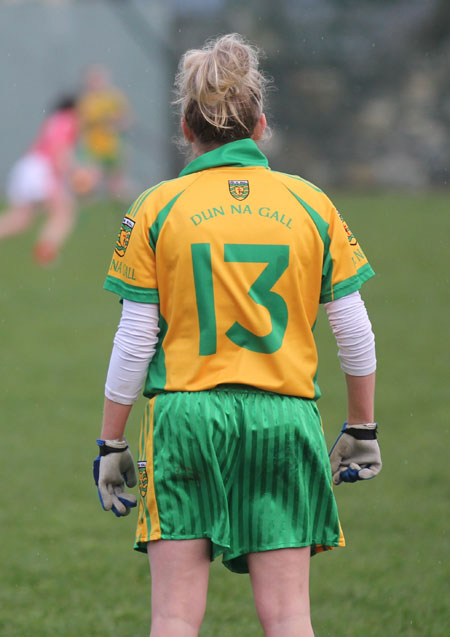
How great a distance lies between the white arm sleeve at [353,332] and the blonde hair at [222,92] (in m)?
0.45

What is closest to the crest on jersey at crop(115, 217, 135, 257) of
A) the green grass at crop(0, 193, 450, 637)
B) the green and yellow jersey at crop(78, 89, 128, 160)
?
the green grass at crop(0, 193, 450, 637)

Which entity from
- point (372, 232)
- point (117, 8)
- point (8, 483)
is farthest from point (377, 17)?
point (8, 483)

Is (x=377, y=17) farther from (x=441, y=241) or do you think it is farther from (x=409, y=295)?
(x=409, y=295)

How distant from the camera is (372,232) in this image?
555 inches

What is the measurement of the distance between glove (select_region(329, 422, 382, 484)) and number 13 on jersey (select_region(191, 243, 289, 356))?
1.13 ft

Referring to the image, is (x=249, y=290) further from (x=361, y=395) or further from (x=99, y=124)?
(x=99, y=124)

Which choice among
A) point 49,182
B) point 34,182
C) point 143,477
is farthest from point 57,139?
point 143,477

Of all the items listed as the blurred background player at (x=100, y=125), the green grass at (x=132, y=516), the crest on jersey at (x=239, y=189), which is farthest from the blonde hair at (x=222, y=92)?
the blurred background player at (x=100, y=125)

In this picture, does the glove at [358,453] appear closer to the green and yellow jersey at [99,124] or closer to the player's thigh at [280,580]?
the player's thigh at [280,580]

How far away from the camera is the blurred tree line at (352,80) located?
21.3 metres

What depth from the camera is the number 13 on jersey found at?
2223mm

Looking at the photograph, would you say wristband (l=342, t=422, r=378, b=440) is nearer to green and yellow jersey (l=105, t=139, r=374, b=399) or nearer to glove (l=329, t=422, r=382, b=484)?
glove (l=329, t=422, r=382, b=484)

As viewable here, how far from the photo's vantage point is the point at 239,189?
2.27m

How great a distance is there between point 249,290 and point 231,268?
0.20 ft
